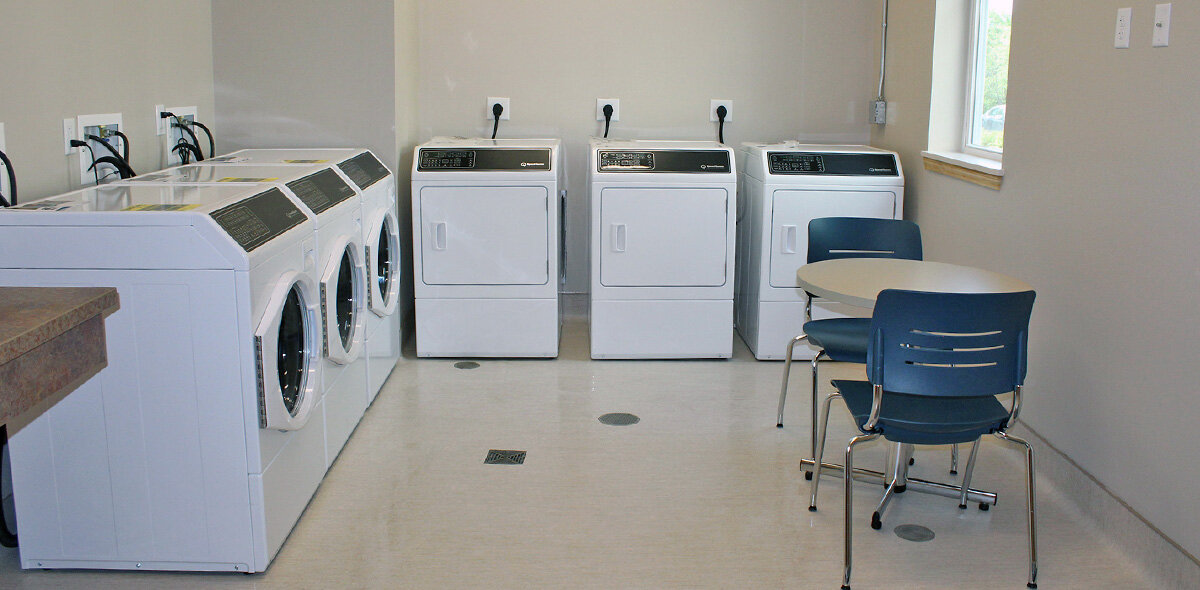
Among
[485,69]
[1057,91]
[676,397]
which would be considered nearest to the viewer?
[1057,91]

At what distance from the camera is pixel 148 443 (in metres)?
2.41

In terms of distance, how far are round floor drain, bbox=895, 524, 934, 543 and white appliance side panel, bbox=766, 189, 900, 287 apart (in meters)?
1.82

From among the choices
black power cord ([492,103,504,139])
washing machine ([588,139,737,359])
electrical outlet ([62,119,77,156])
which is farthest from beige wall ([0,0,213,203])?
washing machine ([588,139,737,359])

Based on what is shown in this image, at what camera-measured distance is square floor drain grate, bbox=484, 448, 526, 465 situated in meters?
3.32

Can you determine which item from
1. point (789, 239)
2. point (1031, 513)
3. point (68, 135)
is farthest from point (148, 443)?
point (789, 239)

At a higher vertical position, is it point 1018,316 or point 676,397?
point 1018,316

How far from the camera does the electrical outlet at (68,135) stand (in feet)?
9.92

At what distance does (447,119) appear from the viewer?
16.8 feet

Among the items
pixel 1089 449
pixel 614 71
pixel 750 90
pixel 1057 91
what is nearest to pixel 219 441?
pixel 1089 449

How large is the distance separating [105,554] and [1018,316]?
2463 mm

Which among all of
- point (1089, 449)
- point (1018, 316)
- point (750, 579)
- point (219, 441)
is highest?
point (1018, 316)

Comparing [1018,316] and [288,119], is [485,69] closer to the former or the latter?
[288,119]

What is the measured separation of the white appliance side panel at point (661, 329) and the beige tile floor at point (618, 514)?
1.62 ft

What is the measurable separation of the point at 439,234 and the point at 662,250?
1.06 metres
